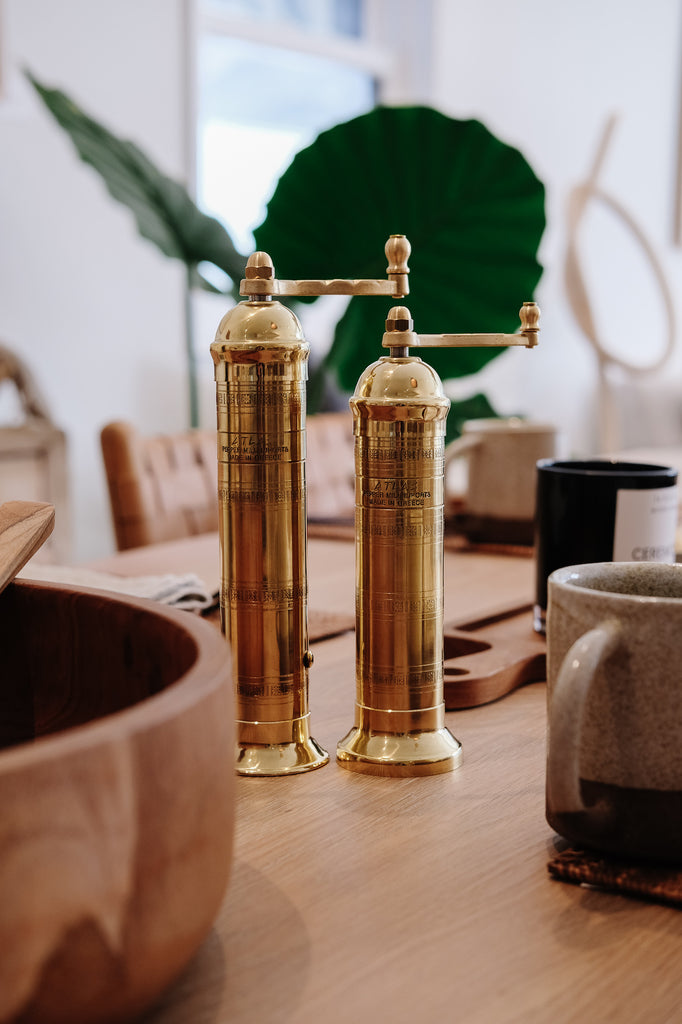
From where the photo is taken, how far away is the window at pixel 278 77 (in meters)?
2.86

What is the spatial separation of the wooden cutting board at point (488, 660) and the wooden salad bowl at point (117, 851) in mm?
304

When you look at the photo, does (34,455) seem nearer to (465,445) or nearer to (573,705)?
(465,445)

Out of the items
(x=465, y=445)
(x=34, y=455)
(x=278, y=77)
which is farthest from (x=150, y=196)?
(x=465, y=445)

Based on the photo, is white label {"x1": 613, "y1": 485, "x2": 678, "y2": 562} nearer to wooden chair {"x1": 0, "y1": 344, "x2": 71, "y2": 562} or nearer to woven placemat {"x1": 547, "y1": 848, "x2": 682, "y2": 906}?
woven placemat {"x1": 547, "y1": 848, "x2": 682, "y2": 906}

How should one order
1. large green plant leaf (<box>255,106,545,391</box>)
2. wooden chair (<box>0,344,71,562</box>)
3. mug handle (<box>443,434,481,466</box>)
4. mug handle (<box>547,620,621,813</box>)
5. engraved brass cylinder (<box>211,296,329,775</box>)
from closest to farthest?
1. mug handle (<box>547,620,621,813</box>)
2. engraved brass cylinder (<box>211,296,329,775</box>)
3. mug handle (<box>443,434,481,466</box>)
4. large green plant leaf (<box>255,106,545,391</box>)
5. wooden chair (<box>0,344,71,562</box>)

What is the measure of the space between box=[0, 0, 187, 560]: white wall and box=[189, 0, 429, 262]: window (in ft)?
0.66

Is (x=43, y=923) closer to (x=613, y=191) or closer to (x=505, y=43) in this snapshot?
(x=505, y=43)

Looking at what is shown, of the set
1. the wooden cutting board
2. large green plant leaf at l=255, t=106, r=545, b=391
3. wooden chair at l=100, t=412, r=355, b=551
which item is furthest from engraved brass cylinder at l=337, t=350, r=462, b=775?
large green plant leaf at l=255, t=106, r=545, b=391

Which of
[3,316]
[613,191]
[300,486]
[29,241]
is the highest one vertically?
[613,191]

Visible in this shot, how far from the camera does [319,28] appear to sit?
10.3ft

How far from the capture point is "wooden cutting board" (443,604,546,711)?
0.61 meters

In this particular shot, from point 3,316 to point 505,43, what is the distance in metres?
2.10

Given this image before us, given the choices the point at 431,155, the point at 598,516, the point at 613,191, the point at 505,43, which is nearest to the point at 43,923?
the point at 598,516

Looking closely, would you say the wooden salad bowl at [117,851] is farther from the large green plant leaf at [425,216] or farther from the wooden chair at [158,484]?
the large green plant leaf at [425,216]
